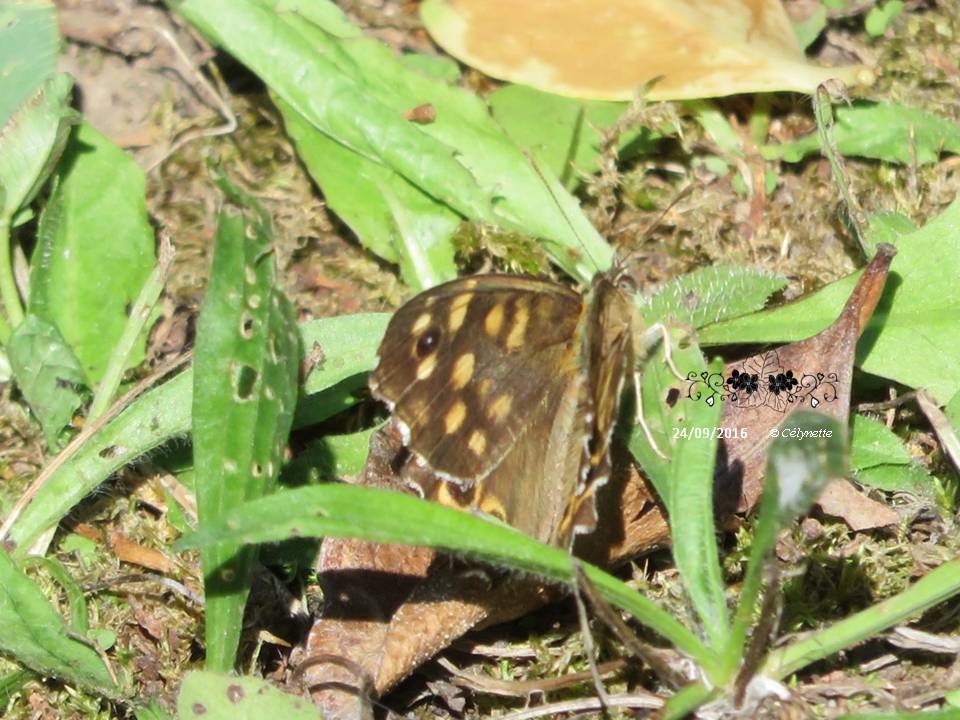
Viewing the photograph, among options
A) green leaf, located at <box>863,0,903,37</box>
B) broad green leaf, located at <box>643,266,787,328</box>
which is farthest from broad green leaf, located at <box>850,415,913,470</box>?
green leaf, located at <box>863,0,903,37</box>

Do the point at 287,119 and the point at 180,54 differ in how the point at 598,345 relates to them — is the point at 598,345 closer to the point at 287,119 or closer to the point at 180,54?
the point at 287,119

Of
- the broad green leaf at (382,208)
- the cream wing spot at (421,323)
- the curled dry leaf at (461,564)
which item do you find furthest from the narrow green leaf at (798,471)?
the broad green leaf at (382,208)

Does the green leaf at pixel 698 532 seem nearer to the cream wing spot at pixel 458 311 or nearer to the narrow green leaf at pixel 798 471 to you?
the narrow green leaf at pixel 798 471

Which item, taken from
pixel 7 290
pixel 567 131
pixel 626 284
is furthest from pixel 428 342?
pixel 7 290

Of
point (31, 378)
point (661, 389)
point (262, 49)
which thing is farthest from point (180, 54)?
point (661, 389)

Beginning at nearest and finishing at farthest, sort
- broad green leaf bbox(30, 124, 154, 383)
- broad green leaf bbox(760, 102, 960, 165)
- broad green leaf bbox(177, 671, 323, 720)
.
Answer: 1. broad green leaf bbox(177, 671, 323, 720)
2. broad green leaf bbox(30, 124, 154, 383)
3. broad green leaf bbox(760, 102, 960, 165)

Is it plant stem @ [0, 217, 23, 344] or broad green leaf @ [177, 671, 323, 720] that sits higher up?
plant stem @ [0, 217, 23, 344]

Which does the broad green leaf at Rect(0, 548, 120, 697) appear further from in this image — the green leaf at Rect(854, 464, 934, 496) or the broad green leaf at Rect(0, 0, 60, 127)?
the green leaf at Rect(854, 464, 934, 496)
